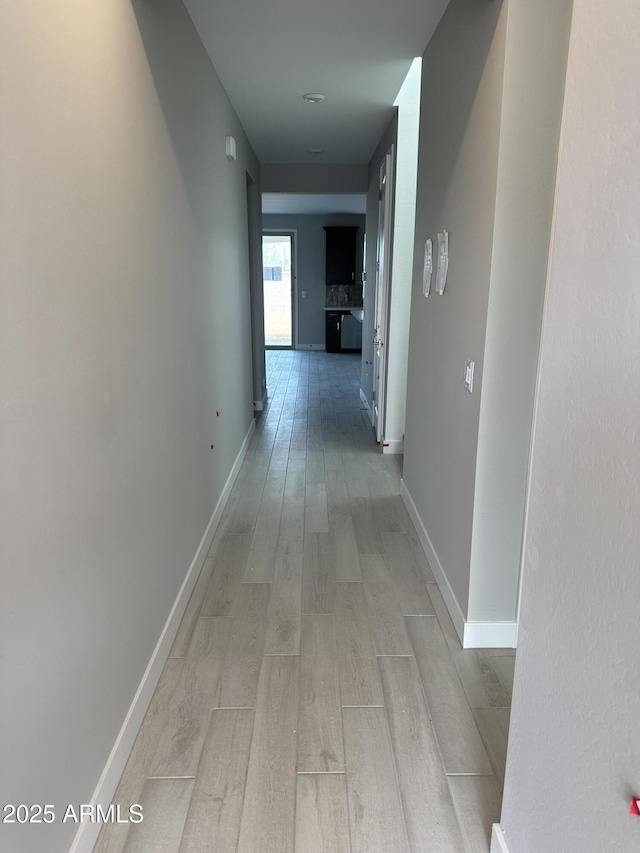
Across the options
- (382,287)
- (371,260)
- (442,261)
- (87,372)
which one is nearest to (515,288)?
(442,261)

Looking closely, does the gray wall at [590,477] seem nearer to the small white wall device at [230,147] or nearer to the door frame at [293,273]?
the small white wall device at [230,147]

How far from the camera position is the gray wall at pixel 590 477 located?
874 millimetres

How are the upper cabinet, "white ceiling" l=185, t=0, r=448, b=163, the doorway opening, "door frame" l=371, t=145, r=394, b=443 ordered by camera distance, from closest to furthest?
"white ceiling" l=185, t=0, r=448, b=163
"door frame" l=371, t=145, r=394, b=443
the upper cabinet
the doorway opening

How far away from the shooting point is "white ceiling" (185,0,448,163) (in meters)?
2.64

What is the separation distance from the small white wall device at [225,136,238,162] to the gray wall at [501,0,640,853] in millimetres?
3149

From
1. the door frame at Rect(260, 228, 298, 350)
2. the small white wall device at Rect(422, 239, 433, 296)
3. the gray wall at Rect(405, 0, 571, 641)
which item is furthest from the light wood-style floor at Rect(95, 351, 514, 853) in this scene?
the door frame at Rect(260, 228, 298, 350)

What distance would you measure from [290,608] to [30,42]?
2194mm

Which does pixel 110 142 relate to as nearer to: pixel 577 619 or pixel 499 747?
pixel 577 619

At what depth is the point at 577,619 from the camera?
3.40 ft

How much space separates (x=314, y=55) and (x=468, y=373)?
210 centimetres

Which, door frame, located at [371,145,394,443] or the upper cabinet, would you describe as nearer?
door frame, located at [371,145,394,443]

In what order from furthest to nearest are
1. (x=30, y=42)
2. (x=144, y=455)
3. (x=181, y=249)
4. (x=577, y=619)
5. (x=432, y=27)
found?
(x=432, y=27), (x=181, y=249), (x=144, y=455), (x=30, y=42), (x=577, y=619)

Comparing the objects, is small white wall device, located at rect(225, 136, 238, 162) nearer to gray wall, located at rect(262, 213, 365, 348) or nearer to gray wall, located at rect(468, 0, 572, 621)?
gray wall, located at rect(468, 0, 572, 621)

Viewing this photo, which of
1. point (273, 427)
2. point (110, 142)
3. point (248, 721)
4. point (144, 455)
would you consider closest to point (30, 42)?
point (110, 142)
